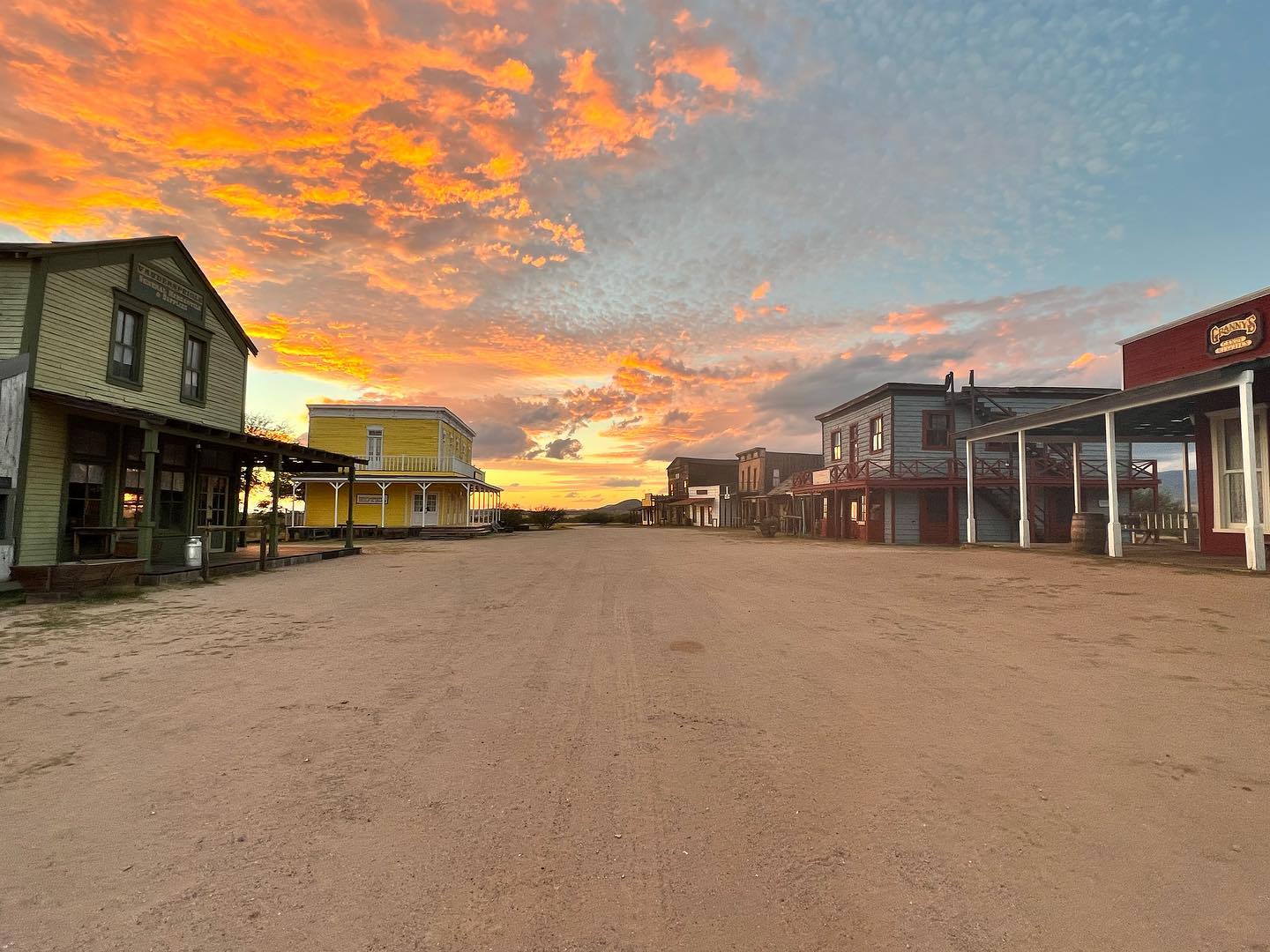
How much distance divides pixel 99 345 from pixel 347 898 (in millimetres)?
16252

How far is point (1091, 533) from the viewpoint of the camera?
17953mm

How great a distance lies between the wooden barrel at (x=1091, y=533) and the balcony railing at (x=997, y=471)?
29.1 feet

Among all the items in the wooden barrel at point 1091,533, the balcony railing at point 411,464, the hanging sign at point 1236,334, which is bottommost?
the wooden barrel at point 1091,533

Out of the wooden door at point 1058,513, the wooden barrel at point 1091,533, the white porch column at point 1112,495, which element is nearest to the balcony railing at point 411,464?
the wooden barrel at point 1091,533

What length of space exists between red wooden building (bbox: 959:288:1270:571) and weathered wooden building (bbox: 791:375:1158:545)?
28.2 feet

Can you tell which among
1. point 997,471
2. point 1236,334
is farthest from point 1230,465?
point 997,471

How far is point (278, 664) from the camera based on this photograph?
6.56 m

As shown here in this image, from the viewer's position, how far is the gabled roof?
40.1ft

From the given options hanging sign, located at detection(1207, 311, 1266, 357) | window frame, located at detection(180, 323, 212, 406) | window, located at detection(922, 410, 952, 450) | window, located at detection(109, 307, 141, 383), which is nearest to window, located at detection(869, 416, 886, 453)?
window, located at detection(922, 410, 952, 450)

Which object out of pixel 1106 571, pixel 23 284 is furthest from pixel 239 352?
pixel 1106 571

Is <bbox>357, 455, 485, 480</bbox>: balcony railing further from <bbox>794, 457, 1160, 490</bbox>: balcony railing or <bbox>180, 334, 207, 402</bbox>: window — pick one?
<bbox>794, 457, 1160, 490</bbox>: balcony railing

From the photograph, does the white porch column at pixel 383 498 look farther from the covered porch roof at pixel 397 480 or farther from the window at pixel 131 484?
the window at pixel 131 484

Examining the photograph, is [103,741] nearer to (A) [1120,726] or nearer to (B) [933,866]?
(B) [933,866]

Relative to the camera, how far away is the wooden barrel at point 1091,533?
17.9 meters
